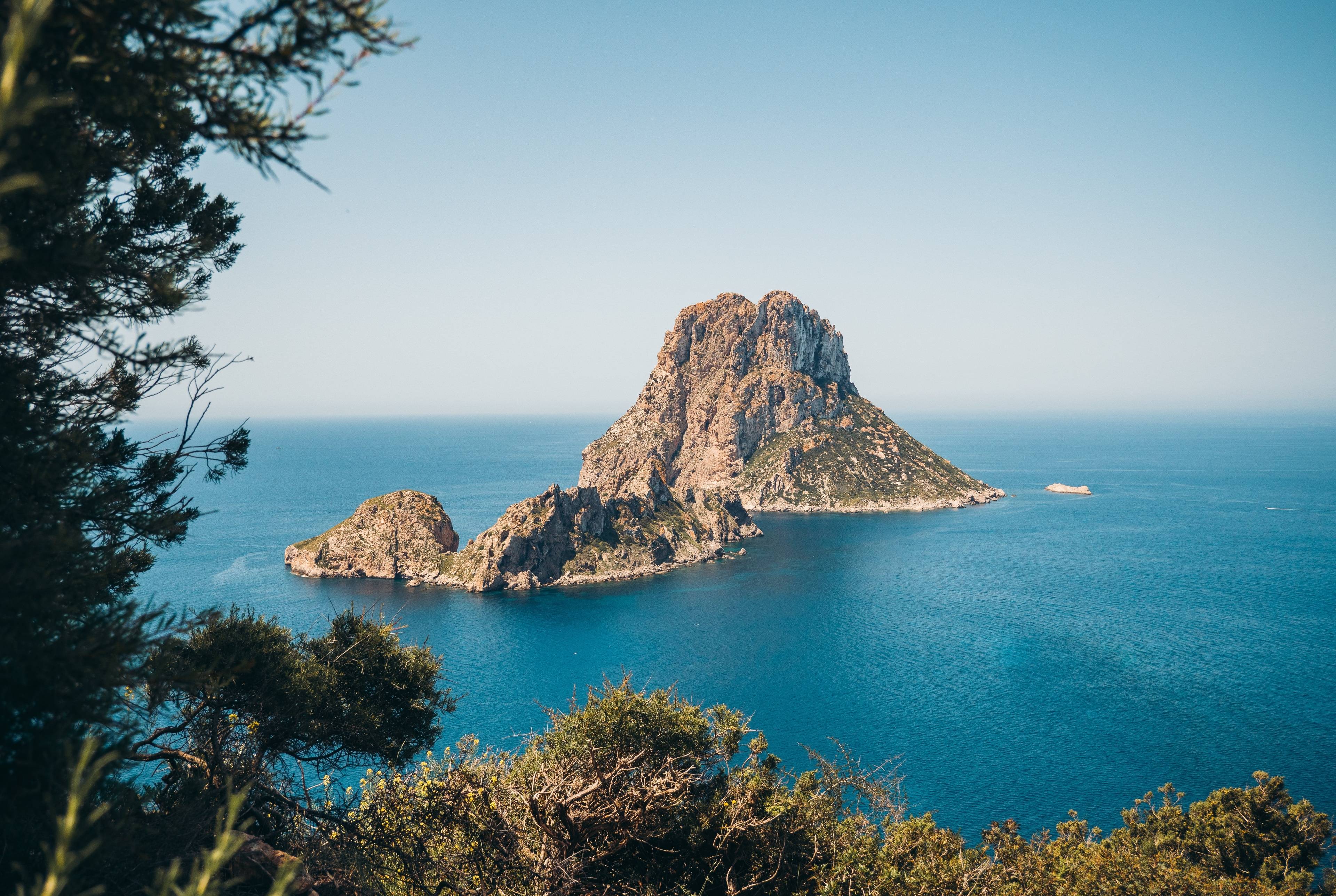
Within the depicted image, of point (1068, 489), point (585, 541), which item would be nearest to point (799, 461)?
Result: point (1068, 489)

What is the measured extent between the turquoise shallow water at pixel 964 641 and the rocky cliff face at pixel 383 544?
3952 millimetres

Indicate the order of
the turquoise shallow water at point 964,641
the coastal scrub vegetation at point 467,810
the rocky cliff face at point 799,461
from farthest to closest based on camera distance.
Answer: the rocky cliff face at point 799,461, the turquoise shallow water at point 964,641, the coastal scrub vegetation at point 467,810

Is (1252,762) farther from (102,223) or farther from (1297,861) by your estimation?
(102,223)

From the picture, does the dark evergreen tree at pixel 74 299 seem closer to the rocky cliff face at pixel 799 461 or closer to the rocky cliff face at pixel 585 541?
the rocky cliff face at pixel 585 541

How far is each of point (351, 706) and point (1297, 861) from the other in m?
32.1

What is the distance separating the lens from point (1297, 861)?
23.8 meters

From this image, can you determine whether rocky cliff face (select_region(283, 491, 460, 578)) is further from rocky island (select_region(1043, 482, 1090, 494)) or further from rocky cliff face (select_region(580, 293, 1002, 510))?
rocky island (select_region(1043, 482, 1090, 494))

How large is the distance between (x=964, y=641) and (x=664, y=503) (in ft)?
212

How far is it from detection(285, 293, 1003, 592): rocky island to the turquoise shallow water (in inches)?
220

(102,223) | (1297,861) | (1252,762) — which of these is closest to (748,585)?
(1252,762)

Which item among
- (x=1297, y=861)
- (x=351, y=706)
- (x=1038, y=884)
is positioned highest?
(x=351, y=706)

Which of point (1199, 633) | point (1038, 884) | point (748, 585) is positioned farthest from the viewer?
point (748, 585)

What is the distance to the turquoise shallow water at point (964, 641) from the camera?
51.4m

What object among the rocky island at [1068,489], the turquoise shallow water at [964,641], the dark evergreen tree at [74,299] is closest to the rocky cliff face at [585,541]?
the turquoise shallow water at [964,641]
